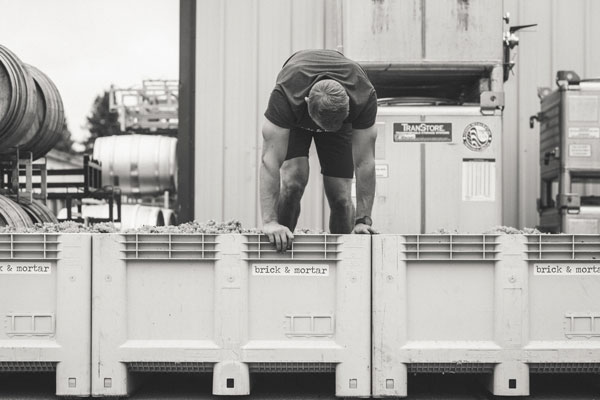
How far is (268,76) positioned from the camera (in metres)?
8.34

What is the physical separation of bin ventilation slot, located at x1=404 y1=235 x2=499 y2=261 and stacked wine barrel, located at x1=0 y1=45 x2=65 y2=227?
4588mm

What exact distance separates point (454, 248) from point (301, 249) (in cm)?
76

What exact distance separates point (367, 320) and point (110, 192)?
23.8 ft

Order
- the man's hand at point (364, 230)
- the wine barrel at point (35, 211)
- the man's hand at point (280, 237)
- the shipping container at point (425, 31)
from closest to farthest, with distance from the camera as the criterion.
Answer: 1. the man's hand at point (280, 237)
2. the man's hand at point (364, 230)
3. the shipping container at point (425, 31)
4. the wine barrel at point (35, 211)

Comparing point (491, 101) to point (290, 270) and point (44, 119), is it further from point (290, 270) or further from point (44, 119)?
point (44, 119)

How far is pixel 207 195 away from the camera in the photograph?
8359mm

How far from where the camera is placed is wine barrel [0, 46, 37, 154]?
7109 mm

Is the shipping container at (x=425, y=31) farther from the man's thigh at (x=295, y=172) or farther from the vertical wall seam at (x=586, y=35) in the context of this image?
the man's thigh at (x=295, y=172)

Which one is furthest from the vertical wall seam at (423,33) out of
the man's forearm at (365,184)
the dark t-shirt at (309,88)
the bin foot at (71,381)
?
the bin foot at (71,381)

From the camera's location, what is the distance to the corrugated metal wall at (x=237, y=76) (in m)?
8.31

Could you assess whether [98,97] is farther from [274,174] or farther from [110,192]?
[274,174]

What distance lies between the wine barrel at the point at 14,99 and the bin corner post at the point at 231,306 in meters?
4.56

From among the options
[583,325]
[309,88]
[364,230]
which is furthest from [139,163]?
[583,325]

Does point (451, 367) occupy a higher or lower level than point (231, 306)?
lower
